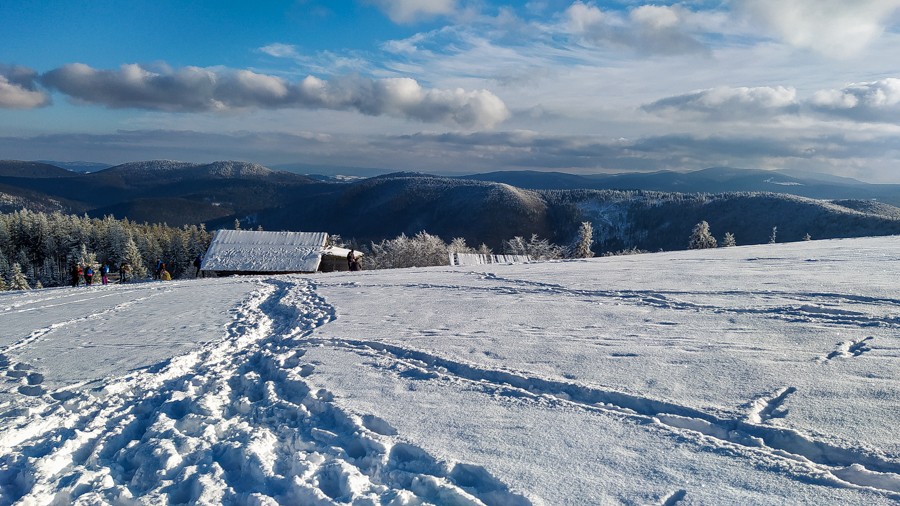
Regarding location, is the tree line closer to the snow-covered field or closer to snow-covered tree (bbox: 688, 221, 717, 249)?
snow-covered tree (bbox: 688, 221, 717, 249)

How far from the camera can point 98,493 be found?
15.0 feet

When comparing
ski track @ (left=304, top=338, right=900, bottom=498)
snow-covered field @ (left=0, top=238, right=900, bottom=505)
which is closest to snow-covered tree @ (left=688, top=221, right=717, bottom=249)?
snow-covered field @ (left=0, top=238, right=900, bottom=505)

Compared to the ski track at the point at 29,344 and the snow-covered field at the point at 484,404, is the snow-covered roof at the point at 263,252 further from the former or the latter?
the snow-covered field at the point at 484,404

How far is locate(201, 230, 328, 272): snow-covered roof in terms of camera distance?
114ft

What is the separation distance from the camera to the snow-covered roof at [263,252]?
34.9 meters

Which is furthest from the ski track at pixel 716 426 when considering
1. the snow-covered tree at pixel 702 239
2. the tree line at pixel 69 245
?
the tree line at pixel 69 245

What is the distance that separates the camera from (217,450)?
5.35 metres

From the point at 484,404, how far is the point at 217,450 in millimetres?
3069

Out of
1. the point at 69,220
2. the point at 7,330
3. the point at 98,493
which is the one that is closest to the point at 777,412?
the point at 98,493

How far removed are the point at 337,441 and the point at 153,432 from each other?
2298mm

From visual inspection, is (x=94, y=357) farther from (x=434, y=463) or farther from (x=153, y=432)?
(x=434, y=463)

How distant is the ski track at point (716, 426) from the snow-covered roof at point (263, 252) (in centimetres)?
2960

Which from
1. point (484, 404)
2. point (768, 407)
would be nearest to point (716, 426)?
point (768, 407)

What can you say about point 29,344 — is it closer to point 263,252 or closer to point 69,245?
point 263,252
